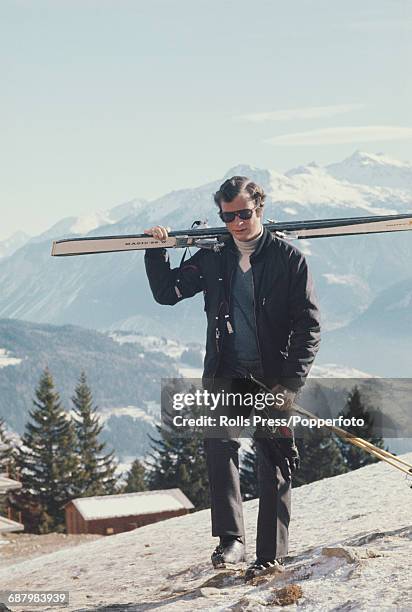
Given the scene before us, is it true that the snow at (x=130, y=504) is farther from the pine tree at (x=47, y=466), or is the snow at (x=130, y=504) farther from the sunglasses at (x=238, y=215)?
the sunglasses at (x=238, y=215)

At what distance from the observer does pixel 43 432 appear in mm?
79875

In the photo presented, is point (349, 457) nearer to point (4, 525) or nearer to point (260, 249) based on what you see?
point (4, 525)

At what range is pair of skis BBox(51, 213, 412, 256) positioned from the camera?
7.62 m

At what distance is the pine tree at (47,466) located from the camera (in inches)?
2751

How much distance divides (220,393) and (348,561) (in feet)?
5.14

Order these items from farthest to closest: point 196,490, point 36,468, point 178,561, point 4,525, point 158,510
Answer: point 36,468 < point 196,490 < point 158,510 < point 4,525 < point 178,561

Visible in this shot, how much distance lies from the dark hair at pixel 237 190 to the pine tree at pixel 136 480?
277 ft

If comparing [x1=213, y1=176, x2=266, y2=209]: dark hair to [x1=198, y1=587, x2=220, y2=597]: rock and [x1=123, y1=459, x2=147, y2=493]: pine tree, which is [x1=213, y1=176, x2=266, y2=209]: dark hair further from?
[x1=123, y1=459, x2=147, y2=493]: pine tree

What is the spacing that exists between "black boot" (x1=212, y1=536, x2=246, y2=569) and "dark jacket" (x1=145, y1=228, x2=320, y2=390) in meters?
1.36

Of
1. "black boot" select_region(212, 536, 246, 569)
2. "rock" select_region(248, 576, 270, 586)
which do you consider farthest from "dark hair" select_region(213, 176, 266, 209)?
"rock" select_region(248, 576, 270, 586)

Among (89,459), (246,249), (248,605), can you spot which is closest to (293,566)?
(248,605)

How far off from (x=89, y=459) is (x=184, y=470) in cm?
1350

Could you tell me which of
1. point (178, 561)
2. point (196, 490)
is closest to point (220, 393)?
point (178, 561)

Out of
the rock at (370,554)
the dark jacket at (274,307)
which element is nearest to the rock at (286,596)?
the rock at (370,554)
